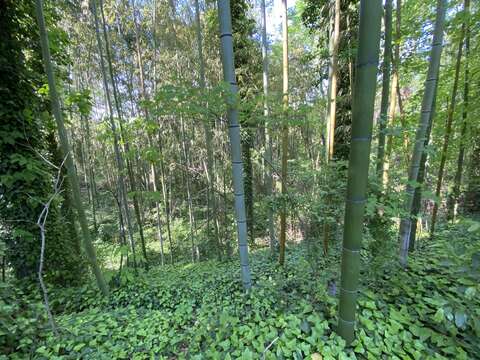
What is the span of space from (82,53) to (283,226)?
8.95 metres

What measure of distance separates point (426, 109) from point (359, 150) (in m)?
1.77

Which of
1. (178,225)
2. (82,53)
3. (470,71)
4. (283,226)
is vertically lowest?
(178,225)

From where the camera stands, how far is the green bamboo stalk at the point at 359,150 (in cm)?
103

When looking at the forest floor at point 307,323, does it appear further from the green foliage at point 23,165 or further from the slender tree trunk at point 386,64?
the slender tree trunk at point 386,64

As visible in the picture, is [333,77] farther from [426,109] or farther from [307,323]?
[307,323]

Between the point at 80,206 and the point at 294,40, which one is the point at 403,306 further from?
the point at 294,40

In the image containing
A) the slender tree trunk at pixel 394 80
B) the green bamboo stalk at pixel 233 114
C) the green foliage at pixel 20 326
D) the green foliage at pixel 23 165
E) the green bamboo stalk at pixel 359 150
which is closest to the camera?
the green bamboo stalk at pixel 359 150

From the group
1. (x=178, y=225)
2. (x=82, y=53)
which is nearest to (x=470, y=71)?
(x=178, y=225)

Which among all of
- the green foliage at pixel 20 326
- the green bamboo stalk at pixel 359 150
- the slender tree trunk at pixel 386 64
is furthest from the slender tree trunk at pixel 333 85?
the green foliage at pixel 20 326

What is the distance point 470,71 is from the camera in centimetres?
377

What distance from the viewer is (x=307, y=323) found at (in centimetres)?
153

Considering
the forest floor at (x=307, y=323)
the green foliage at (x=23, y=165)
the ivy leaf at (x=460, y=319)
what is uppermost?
the green foliage at (x=23, y=165)

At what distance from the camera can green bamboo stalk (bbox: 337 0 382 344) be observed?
1.03m

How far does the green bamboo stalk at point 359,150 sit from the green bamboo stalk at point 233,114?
0.94 meters
